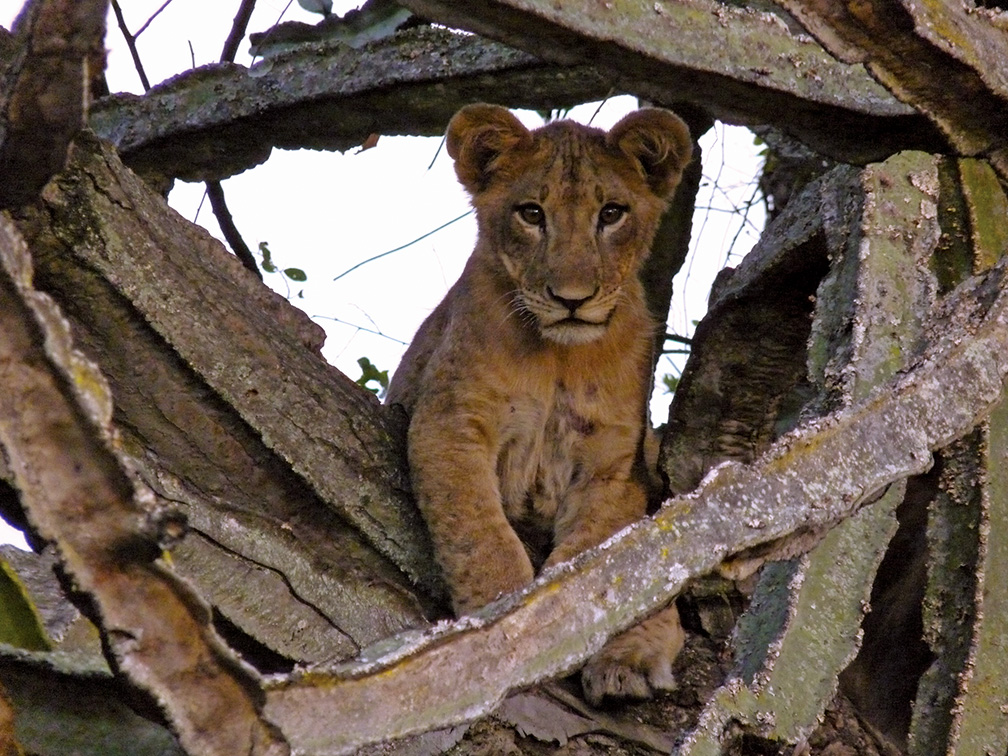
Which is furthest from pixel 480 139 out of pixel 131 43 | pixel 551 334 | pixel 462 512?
pixel 131 43

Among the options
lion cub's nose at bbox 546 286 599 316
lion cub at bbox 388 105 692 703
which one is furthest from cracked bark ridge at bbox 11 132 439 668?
lion cub's nose at bbox 546 286 599 316

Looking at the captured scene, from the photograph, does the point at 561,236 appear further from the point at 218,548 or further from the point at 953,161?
the point at 218,548

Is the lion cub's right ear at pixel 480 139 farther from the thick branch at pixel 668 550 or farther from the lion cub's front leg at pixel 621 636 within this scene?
the thick branch at pixel 668 550

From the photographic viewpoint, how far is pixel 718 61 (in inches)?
104

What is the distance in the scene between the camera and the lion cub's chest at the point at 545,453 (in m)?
4.27

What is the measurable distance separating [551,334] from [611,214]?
1.42ft

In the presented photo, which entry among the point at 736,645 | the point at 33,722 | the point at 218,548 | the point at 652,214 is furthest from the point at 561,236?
the point at 33,722

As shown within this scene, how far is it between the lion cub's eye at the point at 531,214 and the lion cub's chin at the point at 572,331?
343 mm

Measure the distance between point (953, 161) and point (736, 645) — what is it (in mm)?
1239

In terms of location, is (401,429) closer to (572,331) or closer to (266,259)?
(572,331)

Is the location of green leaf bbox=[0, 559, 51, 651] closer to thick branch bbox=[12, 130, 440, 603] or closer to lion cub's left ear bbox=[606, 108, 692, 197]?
thick branch bbox=[12, 130, 440, 603]

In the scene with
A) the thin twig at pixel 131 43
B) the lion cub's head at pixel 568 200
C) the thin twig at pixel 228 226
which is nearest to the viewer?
the lion cub's head at pixel 568 200

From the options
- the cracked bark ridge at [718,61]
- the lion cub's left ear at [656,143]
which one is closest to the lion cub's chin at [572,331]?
the lion cub's left ear at [656,143]

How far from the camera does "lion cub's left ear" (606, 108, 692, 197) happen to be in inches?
169
